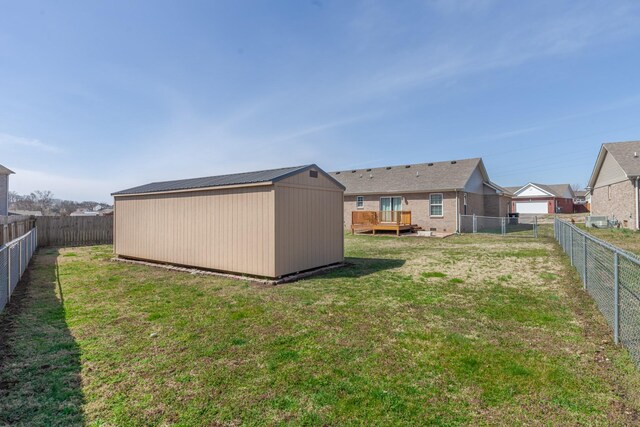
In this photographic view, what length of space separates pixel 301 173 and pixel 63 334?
5.66 m

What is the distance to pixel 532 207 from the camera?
1769 inches

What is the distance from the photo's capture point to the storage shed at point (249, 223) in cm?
755

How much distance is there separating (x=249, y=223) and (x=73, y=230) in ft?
45.3

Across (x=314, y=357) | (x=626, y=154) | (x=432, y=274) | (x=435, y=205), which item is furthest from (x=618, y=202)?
(x=314, y=357)

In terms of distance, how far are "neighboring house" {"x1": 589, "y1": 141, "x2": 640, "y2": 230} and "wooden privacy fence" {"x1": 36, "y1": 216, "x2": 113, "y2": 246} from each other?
28.7 metres

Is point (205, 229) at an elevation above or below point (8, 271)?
above

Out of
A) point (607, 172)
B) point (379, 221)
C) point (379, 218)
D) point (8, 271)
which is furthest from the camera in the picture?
point (607, 172)

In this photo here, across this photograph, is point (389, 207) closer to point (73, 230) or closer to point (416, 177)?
point (416, 177)

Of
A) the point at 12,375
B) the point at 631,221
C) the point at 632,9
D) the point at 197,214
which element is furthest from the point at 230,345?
the point at 631,221

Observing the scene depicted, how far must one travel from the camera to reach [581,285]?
664cm

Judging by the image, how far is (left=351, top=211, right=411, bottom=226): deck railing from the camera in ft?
67.2

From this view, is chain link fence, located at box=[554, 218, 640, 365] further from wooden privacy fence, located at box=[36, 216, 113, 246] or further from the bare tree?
the bare tree

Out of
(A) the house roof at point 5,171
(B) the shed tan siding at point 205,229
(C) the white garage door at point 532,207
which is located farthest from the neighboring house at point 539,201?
(A) the house roof at point 5,171

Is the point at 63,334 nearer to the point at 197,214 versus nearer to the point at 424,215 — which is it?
the point at 197,214
